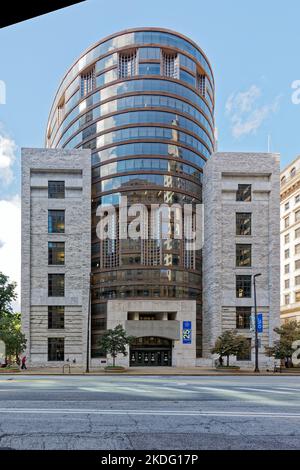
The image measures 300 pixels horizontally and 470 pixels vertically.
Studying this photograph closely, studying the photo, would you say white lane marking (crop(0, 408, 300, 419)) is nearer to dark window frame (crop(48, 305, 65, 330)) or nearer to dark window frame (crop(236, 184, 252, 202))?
dark window frame (crop(48, 305, 65, 330))

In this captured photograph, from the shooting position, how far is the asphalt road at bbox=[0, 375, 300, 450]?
698 centimetres

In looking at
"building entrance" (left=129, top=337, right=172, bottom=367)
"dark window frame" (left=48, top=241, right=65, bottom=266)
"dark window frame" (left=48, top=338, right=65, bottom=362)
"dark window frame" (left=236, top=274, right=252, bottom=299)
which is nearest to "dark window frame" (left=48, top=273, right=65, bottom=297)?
"dark window frame" (left=48, top=241, right=65, bottom=266)

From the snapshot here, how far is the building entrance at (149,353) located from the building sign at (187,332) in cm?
226

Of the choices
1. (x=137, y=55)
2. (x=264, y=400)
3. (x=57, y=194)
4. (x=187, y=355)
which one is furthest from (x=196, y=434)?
(x=137, y=55)

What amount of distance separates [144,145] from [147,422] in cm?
4929

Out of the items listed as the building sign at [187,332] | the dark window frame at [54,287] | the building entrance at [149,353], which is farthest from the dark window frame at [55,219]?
the building sign at [187,332]

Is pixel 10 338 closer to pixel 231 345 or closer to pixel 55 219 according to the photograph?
pixel 55 219

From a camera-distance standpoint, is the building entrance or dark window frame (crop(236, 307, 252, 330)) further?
dark window frame (crop(236, 307, 252, 330))

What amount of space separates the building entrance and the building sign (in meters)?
2.26

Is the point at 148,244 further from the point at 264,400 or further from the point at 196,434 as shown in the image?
the point at 196,434

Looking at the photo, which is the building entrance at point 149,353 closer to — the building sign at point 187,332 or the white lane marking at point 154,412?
the building sign at point 187,332

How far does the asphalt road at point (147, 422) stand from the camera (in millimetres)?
6977

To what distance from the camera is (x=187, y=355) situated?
50.0m

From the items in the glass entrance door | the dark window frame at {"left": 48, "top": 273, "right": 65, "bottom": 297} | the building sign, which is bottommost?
the glass entrance door
